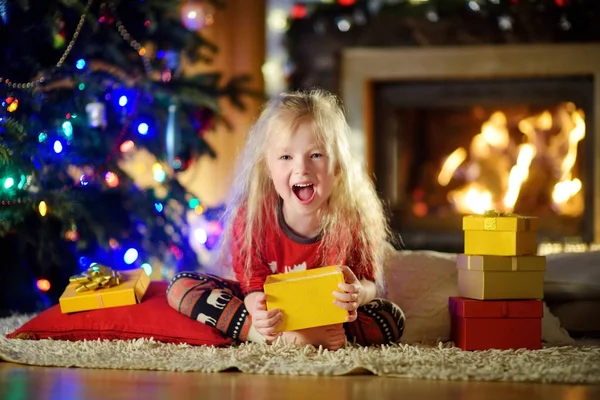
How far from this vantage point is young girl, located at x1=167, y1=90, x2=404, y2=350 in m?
2.07

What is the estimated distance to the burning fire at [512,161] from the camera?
4.11 m

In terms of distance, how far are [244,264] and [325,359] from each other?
384 mm

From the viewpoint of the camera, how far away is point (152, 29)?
302 cm

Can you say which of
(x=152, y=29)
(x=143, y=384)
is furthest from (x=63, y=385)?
(x=152, y=29)

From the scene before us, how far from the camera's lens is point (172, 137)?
3.09m

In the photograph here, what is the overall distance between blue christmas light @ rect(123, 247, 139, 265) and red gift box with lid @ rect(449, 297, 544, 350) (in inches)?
50.3

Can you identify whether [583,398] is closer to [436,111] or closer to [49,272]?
[49,272]

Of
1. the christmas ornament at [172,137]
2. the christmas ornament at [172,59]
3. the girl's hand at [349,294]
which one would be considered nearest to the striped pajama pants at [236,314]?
the girl's hand at [349,294]

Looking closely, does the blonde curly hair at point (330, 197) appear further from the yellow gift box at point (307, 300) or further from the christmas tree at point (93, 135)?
the christmas tree at point (93, 135)

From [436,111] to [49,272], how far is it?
2.18 m

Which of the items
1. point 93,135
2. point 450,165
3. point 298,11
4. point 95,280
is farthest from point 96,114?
point 450,165

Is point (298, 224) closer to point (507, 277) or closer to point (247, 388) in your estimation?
point (507, 277)

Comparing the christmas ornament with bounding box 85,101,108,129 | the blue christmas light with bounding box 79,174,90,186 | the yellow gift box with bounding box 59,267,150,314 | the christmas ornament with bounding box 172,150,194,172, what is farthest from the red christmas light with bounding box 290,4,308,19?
the yellow gift box with bounding box 59,267,150,314

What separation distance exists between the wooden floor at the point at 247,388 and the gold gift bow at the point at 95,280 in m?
0.46
